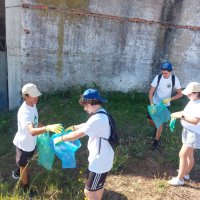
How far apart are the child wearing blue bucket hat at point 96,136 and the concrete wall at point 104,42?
13.7 ft

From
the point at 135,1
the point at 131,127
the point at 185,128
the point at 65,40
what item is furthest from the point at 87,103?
the point at 135,1

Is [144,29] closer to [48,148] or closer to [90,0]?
[90,0]

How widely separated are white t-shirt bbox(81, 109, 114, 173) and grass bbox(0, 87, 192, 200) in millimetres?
1048

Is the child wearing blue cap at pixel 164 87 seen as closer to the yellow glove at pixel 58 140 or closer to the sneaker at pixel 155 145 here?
the sneaker at pixel 155 145

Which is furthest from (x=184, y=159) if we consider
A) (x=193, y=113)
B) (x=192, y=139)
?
(x=193, y=113)

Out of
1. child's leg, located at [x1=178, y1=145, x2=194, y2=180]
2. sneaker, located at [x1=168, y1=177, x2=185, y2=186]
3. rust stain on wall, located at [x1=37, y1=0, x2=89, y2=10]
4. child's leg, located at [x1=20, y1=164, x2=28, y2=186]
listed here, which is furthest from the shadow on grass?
rust stain on wall, located at [x1=37, y1=0, x2=89, y2=10]

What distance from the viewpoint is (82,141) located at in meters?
6.69

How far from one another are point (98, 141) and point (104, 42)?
461cm

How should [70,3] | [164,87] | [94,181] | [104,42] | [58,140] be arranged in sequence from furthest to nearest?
[104,42] < [70,3] < [164,87] < [58,140] < [94,181]

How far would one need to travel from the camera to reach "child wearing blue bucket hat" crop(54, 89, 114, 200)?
4.00 metres

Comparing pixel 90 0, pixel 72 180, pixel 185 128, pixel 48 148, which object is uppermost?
pixel 90 0

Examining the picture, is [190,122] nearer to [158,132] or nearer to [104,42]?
[158,132]

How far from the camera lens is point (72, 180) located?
546cm

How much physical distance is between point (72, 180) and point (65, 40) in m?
3.83
